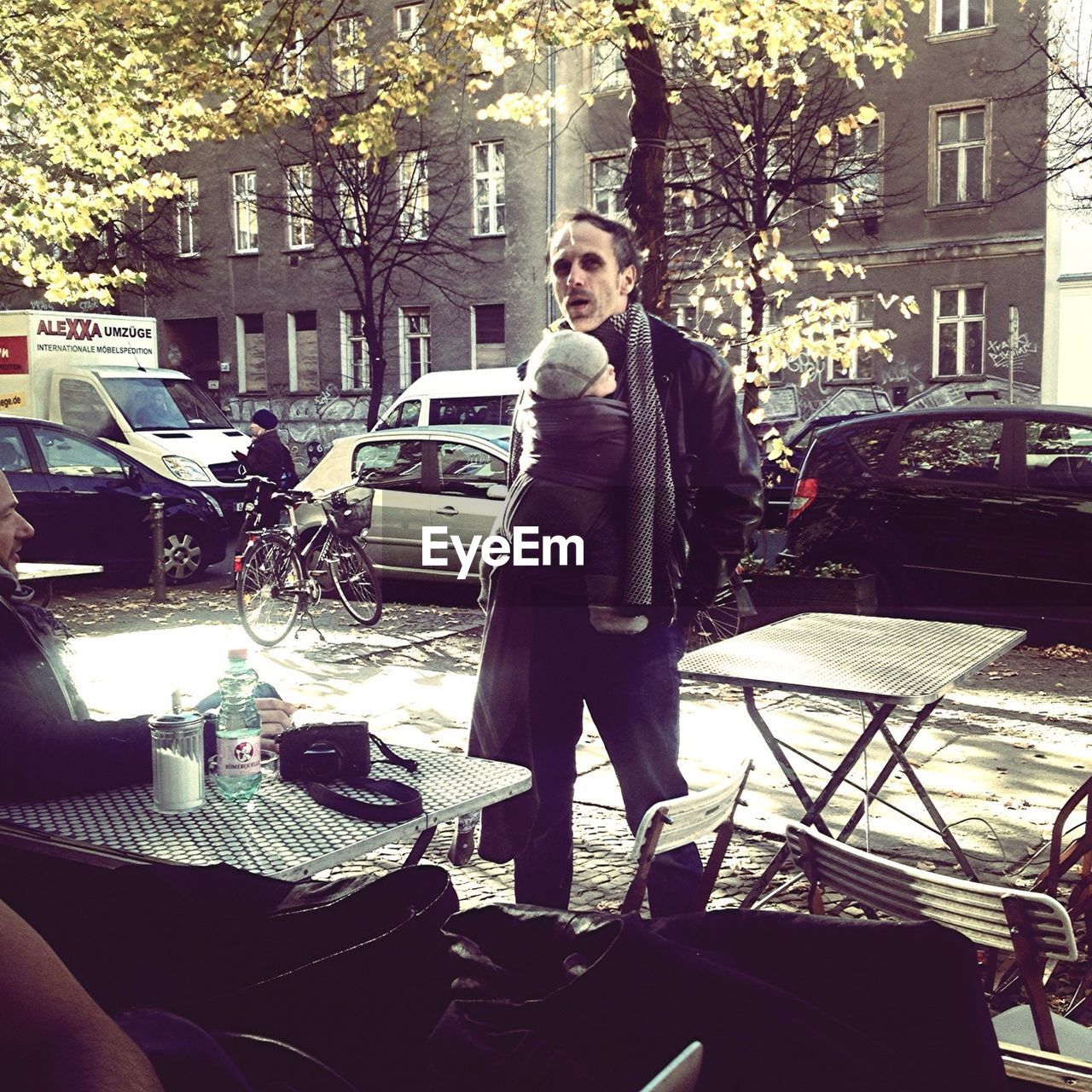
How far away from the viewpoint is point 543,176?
30359mm

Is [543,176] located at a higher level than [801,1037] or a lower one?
higher

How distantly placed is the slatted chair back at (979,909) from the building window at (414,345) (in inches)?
1201

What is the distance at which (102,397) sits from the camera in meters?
17.7

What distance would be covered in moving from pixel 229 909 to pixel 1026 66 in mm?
27198

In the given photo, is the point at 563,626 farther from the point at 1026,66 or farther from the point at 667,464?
the point at 1026,66

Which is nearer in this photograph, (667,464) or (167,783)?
(167,783)

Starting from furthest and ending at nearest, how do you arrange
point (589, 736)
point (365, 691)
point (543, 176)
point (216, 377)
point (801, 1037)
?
point (216, 377) → point (543, 176) → point (365, 691) → point (589, 736) → point (801, 1037)

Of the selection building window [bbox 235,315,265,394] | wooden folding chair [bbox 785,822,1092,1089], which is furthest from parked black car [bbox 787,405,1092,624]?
building window [bbox 235,315,265,394]

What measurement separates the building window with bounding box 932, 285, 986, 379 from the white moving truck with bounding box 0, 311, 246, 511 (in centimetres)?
1486

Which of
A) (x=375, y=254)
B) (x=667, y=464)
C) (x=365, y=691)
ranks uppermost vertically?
(x=375, y=254)

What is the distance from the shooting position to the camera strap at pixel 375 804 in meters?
2.52

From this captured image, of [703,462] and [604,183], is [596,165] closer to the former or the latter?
[604,183]

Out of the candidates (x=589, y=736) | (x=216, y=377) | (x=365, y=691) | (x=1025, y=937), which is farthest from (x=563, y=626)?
(x=216, y=377)

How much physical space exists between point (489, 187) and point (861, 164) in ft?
29.5
